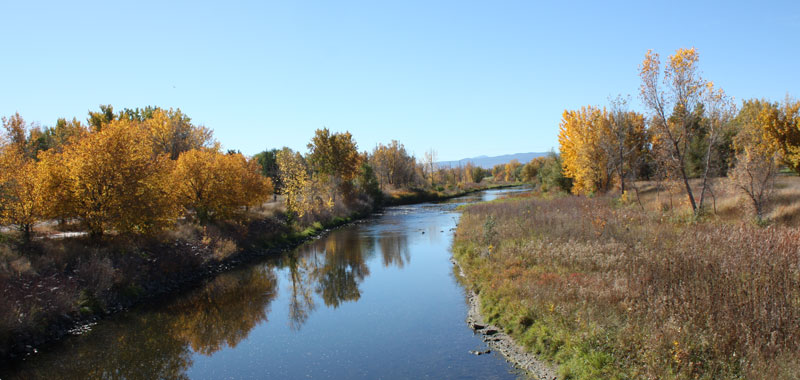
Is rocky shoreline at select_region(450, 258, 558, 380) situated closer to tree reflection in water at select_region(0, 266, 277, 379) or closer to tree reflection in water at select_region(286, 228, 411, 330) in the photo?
tree reflection in water at select_region(286, 228, 411, 330)

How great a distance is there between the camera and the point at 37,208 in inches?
650

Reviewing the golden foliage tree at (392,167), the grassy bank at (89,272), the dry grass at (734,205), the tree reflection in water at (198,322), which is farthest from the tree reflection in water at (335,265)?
the golden foliage tree at (392,167)

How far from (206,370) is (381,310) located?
606 cm

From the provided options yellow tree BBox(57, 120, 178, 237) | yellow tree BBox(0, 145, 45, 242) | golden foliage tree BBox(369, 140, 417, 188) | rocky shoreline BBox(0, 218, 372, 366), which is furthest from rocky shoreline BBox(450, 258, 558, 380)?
golden foliage tree BBox(369, 140, 417, 188)

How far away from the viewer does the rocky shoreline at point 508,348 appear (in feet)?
30.9

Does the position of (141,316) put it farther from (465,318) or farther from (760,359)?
(760,359)

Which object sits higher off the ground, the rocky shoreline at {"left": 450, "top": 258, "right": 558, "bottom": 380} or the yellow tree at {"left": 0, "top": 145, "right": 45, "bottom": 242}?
the yellow tree at {"left": 0, "top": 145, "right": 45, "bottom": 242}

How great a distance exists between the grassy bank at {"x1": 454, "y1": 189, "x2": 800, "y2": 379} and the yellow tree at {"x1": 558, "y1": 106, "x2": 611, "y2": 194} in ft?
66.2

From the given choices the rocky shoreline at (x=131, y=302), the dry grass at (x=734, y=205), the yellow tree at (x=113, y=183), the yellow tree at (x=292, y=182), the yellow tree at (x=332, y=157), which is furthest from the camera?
the yellow tree at (x=332, y=157)

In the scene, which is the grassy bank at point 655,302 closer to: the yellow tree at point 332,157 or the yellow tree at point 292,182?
the yellow tree at point 292,182

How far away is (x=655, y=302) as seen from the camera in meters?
9.25

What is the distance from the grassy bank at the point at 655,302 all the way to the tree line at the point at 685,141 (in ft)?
21.3

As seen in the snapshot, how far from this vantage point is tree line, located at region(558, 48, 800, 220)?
20.5 metres

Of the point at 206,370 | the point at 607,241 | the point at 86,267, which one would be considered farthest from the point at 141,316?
the point at 607,241
